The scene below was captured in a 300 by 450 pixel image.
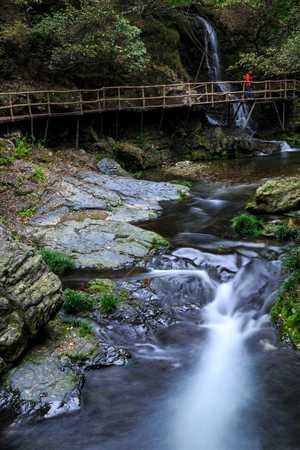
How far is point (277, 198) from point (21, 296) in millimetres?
8856

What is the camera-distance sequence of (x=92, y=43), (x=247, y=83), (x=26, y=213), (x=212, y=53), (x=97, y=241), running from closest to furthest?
(x=97, y=241) < (x=26, y=213) < (x=92, y=43) < (x=247, y=83) < (x=212, y=53)

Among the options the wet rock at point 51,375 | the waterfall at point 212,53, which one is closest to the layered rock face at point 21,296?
the wet rock at point 51,375

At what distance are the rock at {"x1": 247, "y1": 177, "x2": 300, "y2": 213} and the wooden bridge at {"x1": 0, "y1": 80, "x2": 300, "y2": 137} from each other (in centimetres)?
1010

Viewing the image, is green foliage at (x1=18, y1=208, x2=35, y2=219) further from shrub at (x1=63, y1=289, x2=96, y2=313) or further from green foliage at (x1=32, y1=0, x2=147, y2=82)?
green foliage at (x1=32, y1=0, x2=147, y2=82)

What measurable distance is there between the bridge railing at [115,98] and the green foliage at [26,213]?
5781 mm

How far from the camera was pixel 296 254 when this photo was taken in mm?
9867

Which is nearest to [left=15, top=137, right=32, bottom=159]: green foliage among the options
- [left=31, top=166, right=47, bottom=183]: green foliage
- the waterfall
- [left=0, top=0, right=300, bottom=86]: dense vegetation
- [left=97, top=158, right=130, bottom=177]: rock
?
[left=31, top=166, right=47, bottom=183]: green foliage

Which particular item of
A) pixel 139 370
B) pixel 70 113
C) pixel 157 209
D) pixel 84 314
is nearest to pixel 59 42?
pixel 70 113

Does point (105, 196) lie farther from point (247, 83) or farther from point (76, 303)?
point (247, 83)

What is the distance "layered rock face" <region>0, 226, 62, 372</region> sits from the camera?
7.41 metres

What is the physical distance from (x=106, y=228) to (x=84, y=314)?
420cm

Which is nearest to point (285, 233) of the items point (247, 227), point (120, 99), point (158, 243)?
point (247, 227)

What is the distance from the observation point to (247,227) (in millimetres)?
12742

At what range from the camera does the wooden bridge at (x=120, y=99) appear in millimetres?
20391
